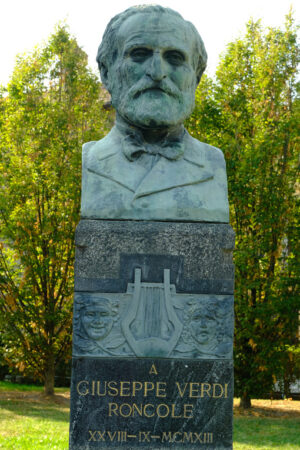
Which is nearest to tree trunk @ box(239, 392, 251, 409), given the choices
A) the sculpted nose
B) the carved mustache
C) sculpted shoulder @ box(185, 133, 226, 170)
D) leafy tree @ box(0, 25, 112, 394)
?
leafy tree @ box(0, 25, 112, 394)

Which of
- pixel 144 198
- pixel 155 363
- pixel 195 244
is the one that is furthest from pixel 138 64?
pixel 155 363

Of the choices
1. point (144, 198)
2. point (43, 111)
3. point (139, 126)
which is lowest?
point (144, 198)

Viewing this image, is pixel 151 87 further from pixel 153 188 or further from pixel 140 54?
Result: pixel 153 188

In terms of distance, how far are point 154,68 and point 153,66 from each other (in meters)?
0.02

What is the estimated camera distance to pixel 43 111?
45.9 ft

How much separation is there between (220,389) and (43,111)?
1085 centimetres

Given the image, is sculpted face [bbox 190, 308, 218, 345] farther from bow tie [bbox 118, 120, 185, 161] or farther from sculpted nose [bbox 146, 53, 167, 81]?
sculpted nose [bbox 146, 53, 167, 81]

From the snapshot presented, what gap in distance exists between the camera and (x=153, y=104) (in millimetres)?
4316

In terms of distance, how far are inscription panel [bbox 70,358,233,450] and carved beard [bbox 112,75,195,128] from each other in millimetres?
1623

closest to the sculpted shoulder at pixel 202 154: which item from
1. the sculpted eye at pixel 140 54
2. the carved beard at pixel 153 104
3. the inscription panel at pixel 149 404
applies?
the carved beard at pixel 153 104

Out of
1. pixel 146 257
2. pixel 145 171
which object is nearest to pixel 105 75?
pixel 145 171

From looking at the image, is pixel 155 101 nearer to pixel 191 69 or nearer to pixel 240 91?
pixel 191 69

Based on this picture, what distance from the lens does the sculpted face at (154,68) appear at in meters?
4.30

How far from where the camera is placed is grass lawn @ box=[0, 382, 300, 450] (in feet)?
28.0
